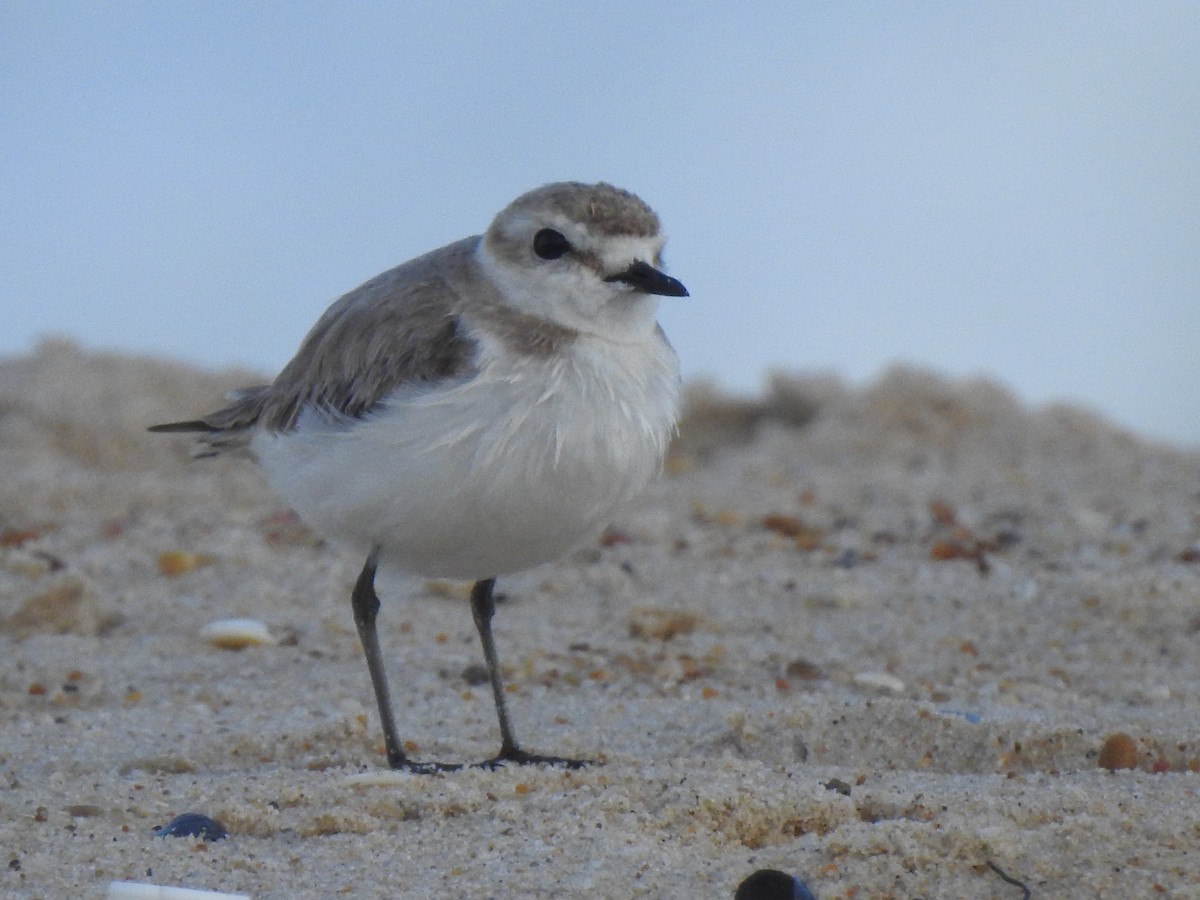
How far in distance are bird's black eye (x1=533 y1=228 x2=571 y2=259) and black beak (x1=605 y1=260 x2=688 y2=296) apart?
0.15 metres

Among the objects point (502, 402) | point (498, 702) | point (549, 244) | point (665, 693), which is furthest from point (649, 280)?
point (665, 693)

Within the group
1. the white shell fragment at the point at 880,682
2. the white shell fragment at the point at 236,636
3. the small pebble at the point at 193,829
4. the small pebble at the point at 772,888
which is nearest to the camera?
the small pebble at the point at 772,888

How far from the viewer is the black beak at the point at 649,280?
4.06 meters

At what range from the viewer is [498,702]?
4.50 metres

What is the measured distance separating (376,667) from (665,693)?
3.64 feet

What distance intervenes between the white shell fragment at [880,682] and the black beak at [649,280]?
1.82 m

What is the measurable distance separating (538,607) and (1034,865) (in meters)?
3.43

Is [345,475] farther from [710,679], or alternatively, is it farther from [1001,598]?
[1001,598]

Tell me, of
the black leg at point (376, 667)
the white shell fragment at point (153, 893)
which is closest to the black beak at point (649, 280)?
the black leg at point (376, 667)

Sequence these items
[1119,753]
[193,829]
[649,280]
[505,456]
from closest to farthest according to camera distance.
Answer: [193,829], [505,456], [649,280], [1119,753]

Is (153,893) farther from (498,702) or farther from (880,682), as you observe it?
(880,682)

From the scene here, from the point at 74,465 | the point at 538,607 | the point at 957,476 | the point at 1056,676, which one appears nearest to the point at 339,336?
the point at 538,607

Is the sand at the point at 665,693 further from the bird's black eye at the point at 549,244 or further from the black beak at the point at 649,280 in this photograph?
the bird's black eye at the point at 549,244

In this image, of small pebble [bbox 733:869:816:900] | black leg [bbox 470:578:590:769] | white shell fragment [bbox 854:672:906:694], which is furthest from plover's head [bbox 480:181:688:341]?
white shell fragment [bbox 854:672:906:694]
